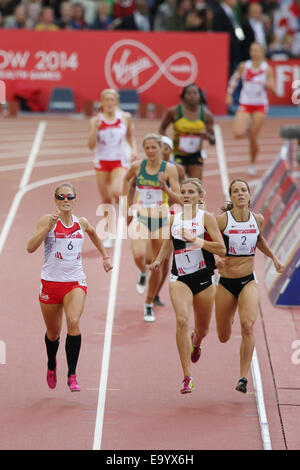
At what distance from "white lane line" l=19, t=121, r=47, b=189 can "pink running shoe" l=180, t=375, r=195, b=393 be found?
919 cm

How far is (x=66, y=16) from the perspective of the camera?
24328 mm

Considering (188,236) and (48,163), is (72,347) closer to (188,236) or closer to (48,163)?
(188,236)

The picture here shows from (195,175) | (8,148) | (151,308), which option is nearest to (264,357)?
(151,308)

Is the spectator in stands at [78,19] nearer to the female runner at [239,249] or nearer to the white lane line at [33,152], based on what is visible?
the white lane line at [33,152]

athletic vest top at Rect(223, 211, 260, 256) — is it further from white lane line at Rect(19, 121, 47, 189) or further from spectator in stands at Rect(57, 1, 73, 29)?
spectator in stands at Rect(57, 1, 73, 29)

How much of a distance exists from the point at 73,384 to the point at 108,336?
1985 millimetres

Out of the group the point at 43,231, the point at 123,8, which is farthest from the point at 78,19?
the point at 43,231

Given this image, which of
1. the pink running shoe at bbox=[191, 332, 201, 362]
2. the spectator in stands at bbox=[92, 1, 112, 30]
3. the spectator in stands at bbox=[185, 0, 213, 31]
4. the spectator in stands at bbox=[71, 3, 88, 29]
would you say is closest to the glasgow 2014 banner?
the spectator in stands at bbox=[185, 0, 213, 31]

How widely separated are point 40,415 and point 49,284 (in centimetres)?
119

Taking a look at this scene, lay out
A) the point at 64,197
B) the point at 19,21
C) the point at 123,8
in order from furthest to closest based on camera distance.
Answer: the point at 123,8 → the point at 19,21 → the point at 64,197

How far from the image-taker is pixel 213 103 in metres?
23.9

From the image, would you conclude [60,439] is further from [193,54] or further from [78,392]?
[193,54]

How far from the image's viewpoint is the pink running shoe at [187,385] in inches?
376

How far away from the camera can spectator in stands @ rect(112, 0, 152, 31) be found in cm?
2391
